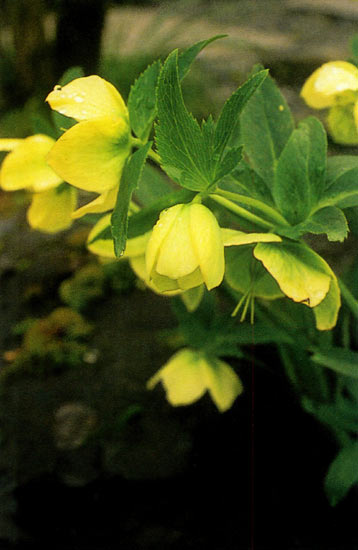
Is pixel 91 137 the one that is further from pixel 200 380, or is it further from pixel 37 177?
pixel 200 380

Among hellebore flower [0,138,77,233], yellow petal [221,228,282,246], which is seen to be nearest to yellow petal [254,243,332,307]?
yellow petal [221,228,282,246]

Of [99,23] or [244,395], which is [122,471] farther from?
[99,23]

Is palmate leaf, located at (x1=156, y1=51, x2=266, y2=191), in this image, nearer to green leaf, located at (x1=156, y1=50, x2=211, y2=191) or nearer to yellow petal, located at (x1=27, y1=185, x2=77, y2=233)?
green leaf, located at (x1=156, y1=50, x2=211, y2=191)

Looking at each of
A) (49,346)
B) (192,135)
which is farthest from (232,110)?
(49,346)

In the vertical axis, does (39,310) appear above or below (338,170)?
below

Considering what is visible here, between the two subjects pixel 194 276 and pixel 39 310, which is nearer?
pixel 194 276

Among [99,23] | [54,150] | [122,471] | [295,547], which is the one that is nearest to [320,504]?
[295,547]
